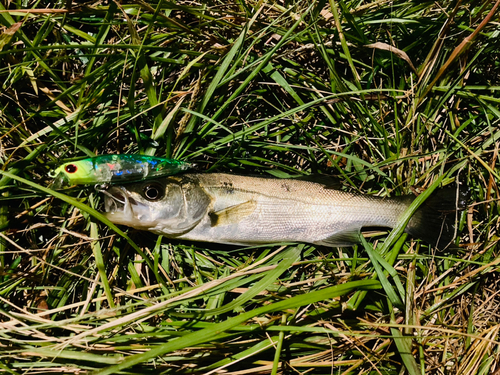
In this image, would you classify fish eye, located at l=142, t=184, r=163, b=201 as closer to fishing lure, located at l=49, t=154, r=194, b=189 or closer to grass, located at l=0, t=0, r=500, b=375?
fishing lure, located at l=49, t=154, r=194, b=189

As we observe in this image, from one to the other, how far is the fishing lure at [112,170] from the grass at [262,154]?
0.47ft

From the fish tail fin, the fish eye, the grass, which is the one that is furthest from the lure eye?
the fish tail fin

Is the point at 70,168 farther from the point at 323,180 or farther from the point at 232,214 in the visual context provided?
the point at 323,180

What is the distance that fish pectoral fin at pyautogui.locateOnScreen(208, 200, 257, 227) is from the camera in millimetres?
2740

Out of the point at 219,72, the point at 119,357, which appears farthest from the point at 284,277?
the point at 219,72

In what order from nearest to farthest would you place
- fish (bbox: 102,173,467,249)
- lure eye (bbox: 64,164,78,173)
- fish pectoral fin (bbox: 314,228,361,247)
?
lure eye (bbox: 64,164,78,173), fish (bbox: 102,173,467,249), fish pectoral fin (bbox: 314,228,361,247)

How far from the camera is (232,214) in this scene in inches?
108

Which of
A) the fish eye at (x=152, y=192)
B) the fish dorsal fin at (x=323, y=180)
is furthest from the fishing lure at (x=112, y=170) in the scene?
the fish dorsal fin at (x=323, y=180)

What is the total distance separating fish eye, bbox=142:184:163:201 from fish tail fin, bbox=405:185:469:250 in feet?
6.16

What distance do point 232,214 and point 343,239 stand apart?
861 millimetres

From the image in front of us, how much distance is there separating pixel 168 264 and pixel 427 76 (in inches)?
99.2

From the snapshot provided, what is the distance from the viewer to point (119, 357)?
2393mm

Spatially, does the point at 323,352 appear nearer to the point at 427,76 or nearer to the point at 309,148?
the point at 309,148

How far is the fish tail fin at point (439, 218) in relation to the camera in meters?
2.82
